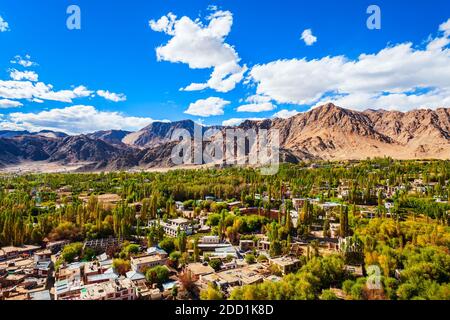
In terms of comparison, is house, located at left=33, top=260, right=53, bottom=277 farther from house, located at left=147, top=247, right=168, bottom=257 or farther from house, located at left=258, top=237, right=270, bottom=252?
house, located at left=258, top=237, right=270, bottom=252

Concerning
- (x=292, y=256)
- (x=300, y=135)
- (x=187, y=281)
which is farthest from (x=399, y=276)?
(x=300, y=135)

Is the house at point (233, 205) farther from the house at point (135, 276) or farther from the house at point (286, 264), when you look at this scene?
the house at point (135, 276)

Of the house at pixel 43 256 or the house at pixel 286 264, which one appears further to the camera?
the house at pixel 43 256

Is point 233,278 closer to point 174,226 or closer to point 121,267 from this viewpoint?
point 121,267

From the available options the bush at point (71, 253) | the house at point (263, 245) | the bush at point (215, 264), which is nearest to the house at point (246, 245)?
the house at point (263, 245)

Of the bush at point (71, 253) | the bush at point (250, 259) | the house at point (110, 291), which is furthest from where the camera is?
the bush at point (71, 253)

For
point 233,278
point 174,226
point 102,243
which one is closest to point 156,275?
point 233,278

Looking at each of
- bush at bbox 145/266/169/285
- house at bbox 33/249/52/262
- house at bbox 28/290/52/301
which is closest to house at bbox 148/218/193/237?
house at bbox 33/249/52/262
